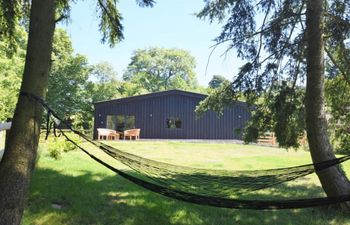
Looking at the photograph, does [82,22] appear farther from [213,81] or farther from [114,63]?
[213,81]

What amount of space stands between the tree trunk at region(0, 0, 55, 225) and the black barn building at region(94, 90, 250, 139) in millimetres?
17163

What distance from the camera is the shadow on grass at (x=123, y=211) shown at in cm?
378

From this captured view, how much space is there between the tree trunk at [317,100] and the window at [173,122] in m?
16.3

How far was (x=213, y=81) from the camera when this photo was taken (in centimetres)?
5147

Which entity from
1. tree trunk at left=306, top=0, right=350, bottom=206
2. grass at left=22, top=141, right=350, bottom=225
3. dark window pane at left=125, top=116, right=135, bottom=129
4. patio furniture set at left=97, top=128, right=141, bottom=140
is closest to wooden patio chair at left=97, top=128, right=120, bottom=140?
patio furniture set at left=97, top=128, right=141, bottom=140

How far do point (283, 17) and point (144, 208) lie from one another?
3.54 metres

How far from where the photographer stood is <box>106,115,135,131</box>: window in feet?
67.0

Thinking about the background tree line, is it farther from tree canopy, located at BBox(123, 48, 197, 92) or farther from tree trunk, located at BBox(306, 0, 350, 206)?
tree trunk, located at BBox(306, 0, 350, 206)

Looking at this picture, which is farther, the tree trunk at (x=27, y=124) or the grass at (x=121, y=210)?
the grass at (x=121, y=210)

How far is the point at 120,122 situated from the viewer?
20516 millimetres

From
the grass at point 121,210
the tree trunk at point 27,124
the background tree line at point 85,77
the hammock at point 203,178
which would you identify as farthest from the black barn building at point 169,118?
the tree trunk at point 27,124

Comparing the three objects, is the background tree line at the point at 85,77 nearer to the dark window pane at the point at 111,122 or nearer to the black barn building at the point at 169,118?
the dark window pane at the point at 111,122

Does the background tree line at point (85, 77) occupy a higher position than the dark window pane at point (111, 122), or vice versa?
the background tree line at point (85, 77)

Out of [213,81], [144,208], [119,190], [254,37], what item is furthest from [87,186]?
[213,81]
